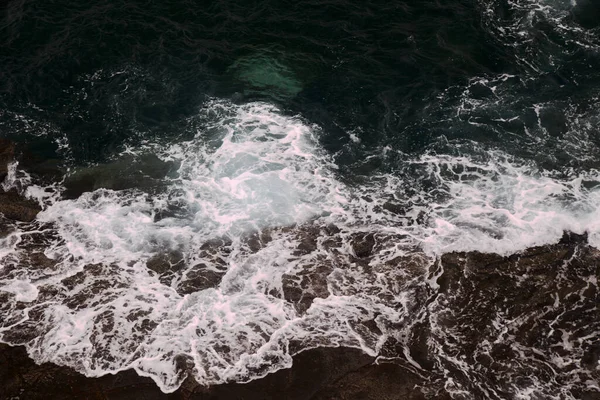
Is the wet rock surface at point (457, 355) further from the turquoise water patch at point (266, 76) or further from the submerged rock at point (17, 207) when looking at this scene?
the turquoise water patch at point (266, 76)

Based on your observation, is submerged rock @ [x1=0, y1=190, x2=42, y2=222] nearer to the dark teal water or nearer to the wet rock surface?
the dark teal water

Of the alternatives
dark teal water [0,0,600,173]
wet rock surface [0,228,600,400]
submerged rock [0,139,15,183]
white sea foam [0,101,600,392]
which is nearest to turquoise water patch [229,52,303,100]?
dark teal water [0,0,600,173]

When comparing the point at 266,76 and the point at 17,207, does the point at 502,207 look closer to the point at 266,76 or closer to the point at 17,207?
the point at 266,76

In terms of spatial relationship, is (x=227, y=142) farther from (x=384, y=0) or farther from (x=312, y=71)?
(x=384, y=0)

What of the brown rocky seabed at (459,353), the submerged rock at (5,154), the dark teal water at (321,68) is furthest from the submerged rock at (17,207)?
the brown rocky seabed at (459,353)

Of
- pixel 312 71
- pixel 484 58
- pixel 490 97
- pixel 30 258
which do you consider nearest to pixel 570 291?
pixel 490 97

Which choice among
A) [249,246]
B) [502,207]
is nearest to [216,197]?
[249,246]
